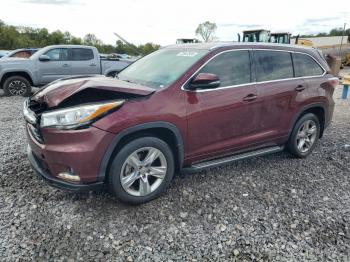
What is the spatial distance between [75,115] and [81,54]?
8.49m

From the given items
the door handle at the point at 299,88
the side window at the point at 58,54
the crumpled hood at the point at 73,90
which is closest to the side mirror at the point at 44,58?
the side window at the point at 58,54

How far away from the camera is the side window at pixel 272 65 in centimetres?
413

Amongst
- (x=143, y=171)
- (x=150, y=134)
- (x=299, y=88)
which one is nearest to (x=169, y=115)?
(x=150, y=134)

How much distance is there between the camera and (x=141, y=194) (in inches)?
133

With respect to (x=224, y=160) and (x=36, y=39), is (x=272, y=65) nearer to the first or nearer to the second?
(x=224, y=160)

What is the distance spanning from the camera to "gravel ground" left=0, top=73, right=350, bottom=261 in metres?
2.76

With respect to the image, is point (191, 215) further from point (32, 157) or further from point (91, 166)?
point (32, 157)

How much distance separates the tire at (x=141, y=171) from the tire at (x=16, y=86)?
8.21 metres

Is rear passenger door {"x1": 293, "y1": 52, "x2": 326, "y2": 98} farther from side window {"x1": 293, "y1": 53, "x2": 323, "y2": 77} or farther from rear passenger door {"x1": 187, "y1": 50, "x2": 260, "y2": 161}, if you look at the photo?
rear passenger door {"x1": 187, "y1": 50, "x2": 260, "y2": 161}

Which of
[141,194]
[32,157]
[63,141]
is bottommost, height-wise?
[141,194]

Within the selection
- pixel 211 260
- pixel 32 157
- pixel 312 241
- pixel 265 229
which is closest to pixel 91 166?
pixel 32 157

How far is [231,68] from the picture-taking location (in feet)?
12.7

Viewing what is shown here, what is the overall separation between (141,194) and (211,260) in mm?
1061

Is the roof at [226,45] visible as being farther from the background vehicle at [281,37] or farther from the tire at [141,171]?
the background vehicle at [281,37]
